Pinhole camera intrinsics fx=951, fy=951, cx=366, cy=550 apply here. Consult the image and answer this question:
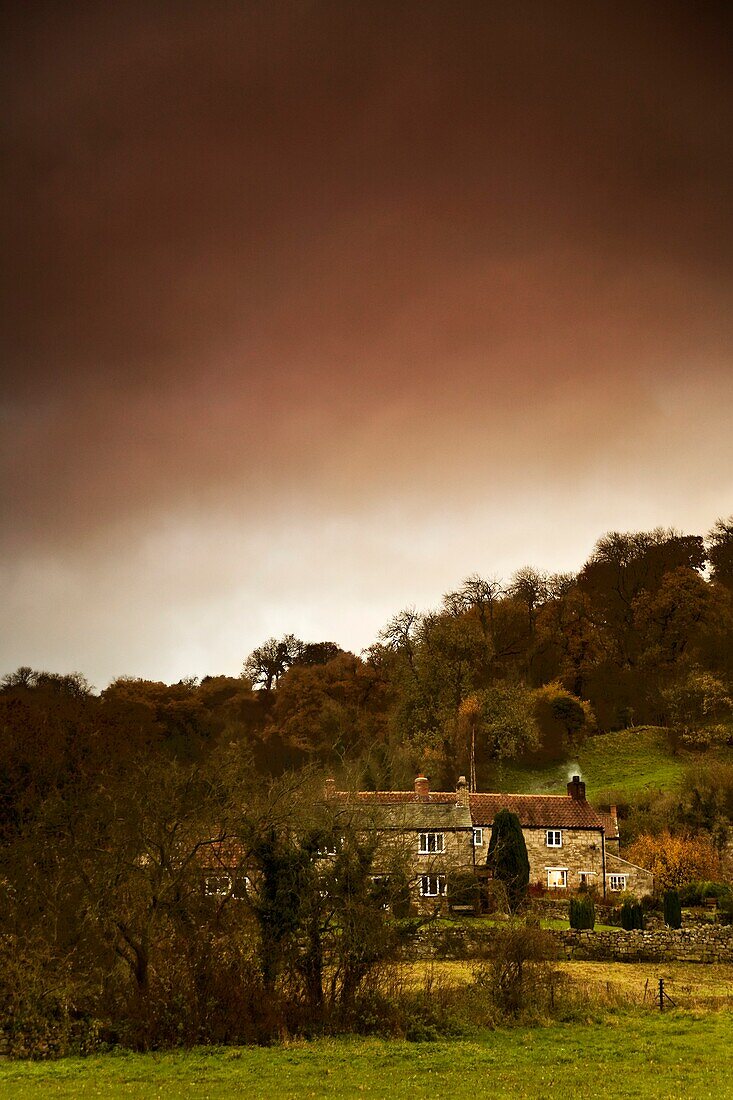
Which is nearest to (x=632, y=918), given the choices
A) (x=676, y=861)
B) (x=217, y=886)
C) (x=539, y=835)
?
(x=676, y=861)

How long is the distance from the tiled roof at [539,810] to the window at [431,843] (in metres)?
2.85

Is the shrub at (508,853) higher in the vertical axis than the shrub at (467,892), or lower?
higher

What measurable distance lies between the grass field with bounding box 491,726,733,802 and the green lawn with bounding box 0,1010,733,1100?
125 feet

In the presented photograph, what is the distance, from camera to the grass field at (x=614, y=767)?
6010 centimetres

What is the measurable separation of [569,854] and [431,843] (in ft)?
23.7

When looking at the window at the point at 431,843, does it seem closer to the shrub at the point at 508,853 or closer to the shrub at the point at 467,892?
the shrub at the point at 508,853

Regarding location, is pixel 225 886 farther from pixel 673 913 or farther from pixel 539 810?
pixel 539 810

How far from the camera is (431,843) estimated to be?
4397 cm

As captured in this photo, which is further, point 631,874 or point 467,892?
point 631,874

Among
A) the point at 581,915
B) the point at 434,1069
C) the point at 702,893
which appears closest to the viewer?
the point at 434,1069

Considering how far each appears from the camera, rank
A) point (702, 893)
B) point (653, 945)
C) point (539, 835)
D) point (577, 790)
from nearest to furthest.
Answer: point (653, 945) < point (702, 893) < point (539, 835) < point (577, 790)

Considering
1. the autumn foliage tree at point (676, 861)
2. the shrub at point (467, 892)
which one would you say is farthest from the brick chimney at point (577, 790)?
the shrub at point (467, 892)

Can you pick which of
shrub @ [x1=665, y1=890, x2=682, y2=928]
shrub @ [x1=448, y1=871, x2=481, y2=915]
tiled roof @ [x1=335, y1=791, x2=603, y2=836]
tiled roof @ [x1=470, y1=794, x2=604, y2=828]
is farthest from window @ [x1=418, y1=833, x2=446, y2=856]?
shrub @ [x1=665, y1=890, x2=682, y2=928]

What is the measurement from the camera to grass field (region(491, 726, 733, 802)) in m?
60.1
